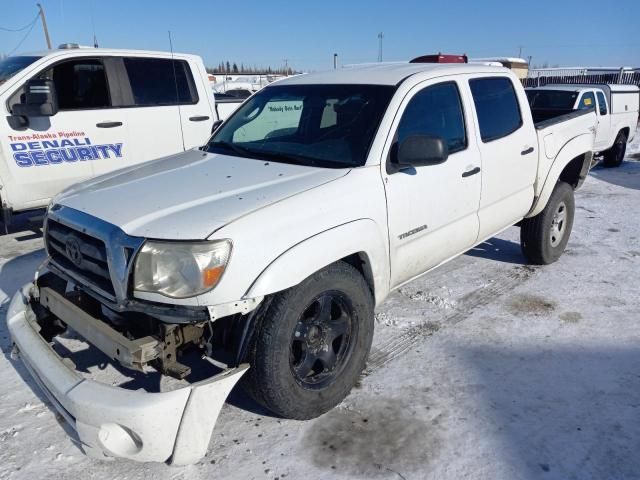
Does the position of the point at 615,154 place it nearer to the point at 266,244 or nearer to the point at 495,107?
the point at 495,107

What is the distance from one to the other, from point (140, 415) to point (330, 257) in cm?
110

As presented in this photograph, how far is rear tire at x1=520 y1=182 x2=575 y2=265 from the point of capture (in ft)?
16.0

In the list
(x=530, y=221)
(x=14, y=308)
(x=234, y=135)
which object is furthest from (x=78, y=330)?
(x=530, y=221)

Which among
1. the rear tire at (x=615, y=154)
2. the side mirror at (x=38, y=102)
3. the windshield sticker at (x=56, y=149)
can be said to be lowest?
the rear tire at (x=615, y=154)

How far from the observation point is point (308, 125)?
11.4 ft

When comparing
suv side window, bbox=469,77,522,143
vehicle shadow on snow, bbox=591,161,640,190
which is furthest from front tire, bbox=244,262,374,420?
vehicle shadow on snow, bbox=591,161,640,190

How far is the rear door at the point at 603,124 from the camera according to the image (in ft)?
36.9

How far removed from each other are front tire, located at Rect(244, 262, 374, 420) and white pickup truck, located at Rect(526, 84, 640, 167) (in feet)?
31.5

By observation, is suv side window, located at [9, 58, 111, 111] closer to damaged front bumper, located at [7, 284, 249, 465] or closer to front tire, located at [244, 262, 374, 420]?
damaged front bumper, located at [7, 284, 249, 465]

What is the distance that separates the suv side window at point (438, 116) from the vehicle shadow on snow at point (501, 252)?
2097 mm

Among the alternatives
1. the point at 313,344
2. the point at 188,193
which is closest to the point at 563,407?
the point at 313,344

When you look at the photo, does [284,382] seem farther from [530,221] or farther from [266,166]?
[530,221]

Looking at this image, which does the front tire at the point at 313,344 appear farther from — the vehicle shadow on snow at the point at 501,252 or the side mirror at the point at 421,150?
the vehicle shadow on snow at the point at 501,252

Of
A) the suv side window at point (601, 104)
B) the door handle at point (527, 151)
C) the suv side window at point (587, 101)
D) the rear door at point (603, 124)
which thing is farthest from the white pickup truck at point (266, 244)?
the suv side window at point (601, 104)
